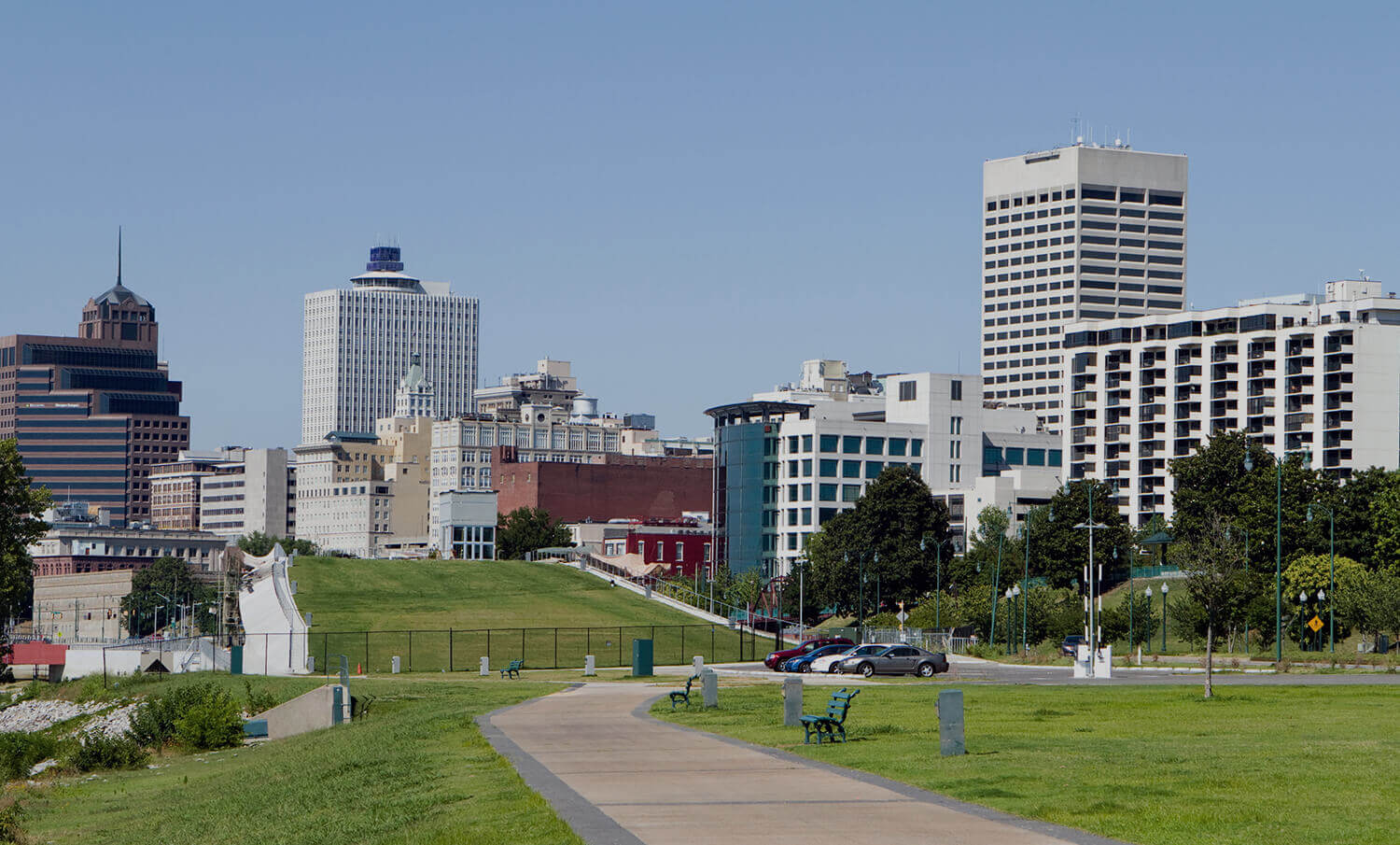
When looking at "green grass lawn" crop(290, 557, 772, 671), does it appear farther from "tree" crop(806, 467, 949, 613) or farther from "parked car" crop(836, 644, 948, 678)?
"parked car" crop(836, 644, 948, 678)

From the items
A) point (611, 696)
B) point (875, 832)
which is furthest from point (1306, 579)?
point (875, 832)

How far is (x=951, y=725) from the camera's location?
3089 centimetres

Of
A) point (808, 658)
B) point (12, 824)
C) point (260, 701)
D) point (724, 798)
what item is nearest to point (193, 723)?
point (260, 701)

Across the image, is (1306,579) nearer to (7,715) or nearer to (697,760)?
(7,715)

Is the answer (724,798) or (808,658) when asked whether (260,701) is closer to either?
(808,658)

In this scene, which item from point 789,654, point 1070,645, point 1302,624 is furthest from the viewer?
point 1070,645

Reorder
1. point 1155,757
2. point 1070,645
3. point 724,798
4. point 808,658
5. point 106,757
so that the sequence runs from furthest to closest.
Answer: point 1070,645 < point 808,658 < point 106,757 < point 1155,757 < point 724,798

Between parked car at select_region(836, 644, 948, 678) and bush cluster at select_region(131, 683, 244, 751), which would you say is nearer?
bush cluster at select_region(131, 683, 244, 751)

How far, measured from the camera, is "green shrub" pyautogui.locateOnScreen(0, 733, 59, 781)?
175ft

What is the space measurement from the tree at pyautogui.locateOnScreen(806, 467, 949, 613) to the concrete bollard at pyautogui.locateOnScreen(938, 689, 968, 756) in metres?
114

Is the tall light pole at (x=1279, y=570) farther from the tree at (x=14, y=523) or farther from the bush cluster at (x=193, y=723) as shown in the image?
the tree at (x=14, y=523)

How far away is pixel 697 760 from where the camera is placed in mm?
31266

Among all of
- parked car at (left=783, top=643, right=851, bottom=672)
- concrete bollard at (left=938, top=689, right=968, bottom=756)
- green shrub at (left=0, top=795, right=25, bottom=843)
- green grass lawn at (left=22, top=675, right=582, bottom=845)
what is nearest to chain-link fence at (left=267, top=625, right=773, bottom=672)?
parked car at (left=783, top=643, right=851, bottom=672)

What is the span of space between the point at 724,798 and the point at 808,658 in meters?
51.6
